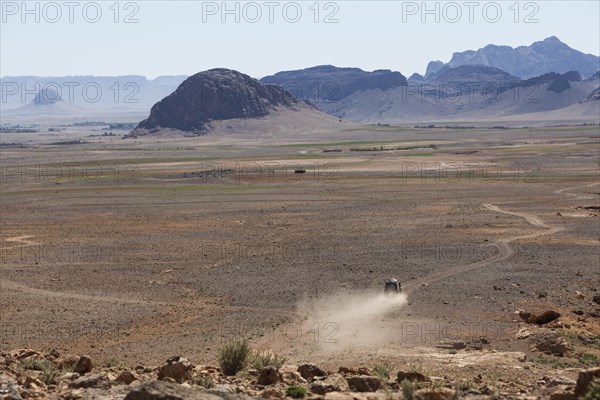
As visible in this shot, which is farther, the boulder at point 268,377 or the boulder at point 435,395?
the boulder at point 268,377

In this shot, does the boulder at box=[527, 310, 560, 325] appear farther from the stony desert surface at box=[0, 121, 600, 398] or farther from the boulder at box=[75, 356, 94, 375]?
the boulder at box=[75, 356, 94, 375]

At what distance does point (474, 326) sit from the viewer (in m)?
26.0

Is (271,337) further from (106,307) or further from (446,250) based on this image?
(446,250)

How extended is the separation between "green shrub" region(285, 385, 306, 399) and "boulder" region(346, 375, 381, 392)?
43.1 inches

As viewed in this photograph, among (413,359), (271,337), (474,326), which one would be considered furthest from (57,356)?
(474,326)

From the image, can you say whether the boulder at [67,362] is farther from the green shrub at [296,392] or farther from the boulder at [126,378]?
the green shrub at [296,392]

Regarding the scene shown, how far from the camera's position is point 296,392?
1414 cm

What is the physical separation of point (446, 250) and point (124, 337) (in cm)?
1988

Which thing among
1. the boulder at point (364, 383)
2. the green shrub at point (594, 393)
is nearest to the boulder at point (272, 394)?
the boulder at point (364, 383)

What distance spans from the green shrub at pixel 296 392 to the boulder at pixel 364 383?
1.09 metres

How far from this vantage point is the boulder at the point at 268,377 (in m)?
15.7

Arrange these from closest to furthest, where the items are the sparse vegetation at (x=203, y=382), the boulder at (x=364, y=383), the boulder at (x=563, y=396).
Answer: the boulder at (x=563, y=396) → the sparse vegetation at (x=203, y=382) → the boulder at (x=364, y=383)

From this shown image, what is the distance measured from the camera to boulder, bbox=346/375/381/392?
49.2 ft

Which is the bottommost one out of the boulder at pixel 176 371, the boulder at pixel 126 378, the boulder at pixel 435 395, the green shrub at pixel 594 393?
the boulder at pixel 126 378
